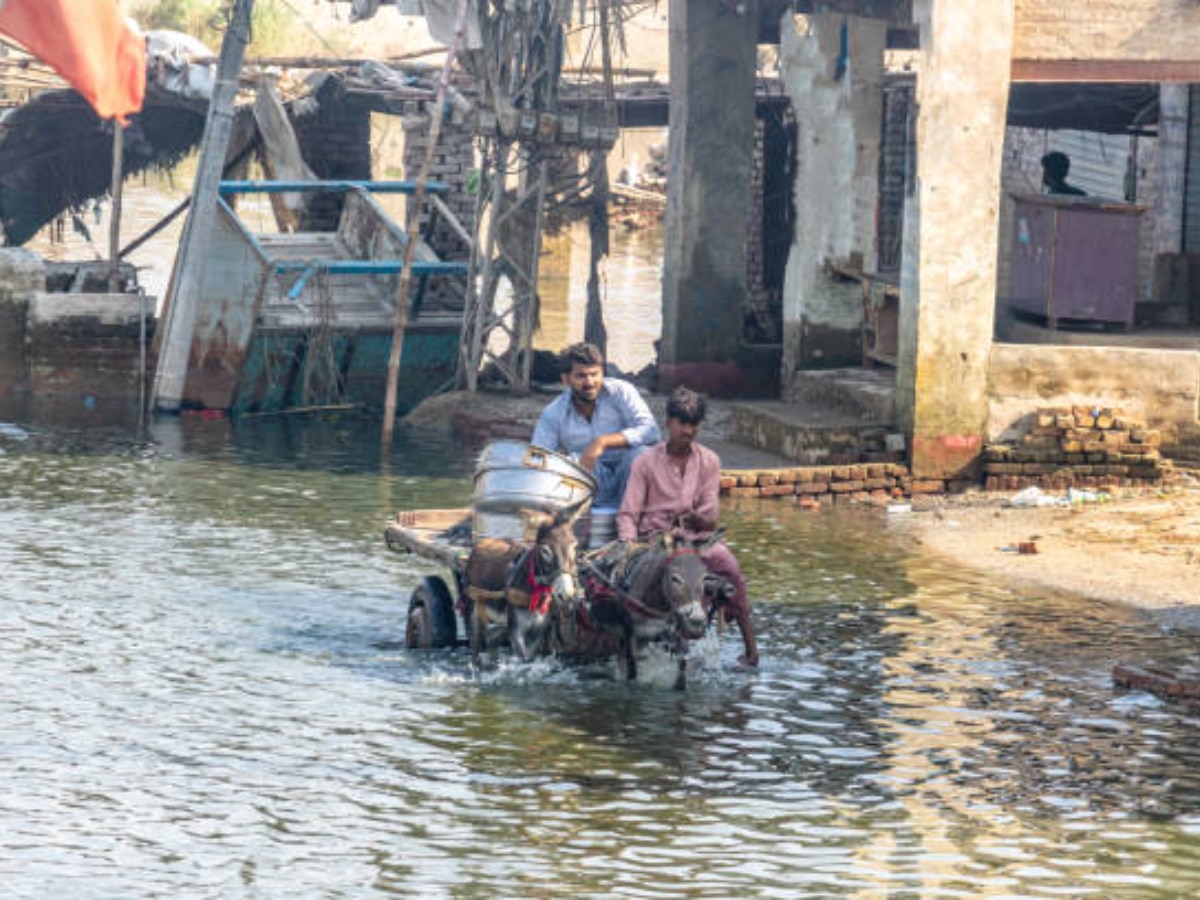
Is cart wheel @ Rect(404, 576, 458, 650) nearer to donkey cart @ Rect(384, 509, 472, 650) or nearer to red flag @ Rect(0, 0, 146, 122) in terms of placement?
donkey cart @ Rect(384, 509, 472, 650)

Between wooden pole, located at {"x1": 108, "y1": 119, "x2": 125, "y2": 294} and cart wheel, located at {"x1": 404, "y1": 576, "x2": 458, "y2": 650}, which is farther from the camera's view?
wooden pole, located at {"x1": 108, "y1": 119, "x2": 125, "y2": 294}

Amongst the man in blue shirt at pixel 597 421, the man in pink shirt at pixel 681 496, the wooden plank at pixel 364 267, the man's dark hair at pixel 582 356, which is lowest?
the man in pink shirt at pixel 681 496

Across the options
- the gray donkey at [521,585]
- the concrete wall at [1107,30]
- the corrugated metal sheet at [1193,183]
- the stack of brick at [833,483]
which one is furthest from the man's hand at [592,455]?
the corrugated metal sheet at [1193,183]

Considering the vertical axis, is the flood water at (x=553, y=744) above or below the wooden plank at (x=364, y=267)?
below

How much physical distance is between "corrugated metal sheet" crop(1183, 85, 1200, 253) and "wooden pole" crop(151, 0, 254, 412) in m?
10.4

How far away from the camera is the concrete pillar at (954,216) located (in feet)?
57.4

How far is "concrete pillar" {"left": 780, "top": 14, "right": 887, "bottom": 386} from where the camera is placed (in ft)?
69.6

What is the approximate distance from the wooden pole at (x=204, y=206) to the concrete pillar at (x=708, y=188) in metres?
4.55

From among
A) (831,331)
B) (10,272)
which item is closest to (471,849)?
(831,331)

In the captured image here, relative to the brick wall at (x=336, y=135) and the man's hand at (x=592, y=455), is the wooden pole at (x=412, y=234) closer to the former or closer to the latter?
the brick wall at (x=336, y=135)

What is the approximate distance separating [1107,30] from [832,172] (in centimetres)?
416

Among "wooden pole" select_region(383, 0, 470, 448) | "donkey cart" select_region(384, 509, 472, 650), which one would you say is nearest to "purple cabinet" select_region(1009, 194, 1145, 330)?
"wooden pole" select_region(383, 0, 470, 448)

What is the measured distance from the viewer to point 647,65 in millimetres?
48656

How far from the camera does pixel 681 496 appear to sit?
11.3 meters
